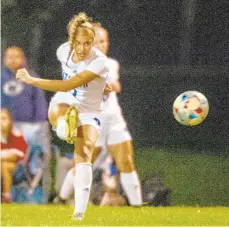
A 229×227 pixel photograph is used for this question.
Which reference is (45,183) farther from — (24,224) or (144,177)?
(24,224)

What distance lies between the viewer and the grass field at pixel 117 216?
30.0 feet

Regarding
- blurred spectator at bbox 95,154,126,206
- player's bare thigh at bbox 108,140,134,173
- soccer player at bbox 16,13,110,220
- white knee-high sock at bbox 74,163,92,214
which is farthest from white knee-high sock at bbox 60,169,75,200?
→ white knee-high sock at bbox 74,163,92,214

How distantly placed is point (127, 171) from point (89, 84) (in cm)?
150

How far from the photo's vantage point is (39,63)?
11.5m

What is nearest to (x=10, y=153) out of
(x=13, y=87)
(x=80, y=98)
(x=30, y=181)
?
(x=30, y=181)

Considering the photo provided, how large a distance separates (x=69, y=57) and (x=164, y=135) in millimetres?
2130

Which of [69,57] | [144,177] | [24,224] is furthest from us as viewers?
[144,177]

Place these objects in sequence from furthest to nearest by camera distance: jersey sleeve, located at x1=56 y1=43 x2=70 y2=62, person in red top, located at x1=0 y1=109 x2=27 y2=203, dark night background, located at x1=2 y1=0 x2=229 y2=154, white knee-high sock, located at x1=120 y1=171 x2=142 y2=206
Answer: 1. dark night background, located at x1=2 y1=0 x2=229 y2=154
2. person in red top, located at x1=0 y1=109 x2=27 y2=203
3. white knee-high sock, located at x1=120 y1=171 x2=142 y2=206
4. jersey sleeve, located at x1=56 y1=43 x2=70 y2=62

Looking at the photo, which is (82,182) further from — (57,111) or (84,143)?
(57,111)

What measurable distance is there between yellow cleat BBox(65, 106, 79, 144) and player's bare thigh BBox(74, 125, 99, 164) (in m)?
0.04

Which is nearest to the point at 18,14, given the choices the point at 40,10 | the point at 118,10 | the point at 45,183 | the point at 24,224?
the point at 40,10

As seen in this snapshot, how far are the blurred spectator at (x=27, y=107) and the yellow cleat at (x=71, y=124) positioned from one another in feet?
6.68

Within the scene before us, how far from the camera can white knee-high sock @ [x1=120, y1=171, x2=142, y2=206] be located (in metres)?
11.0

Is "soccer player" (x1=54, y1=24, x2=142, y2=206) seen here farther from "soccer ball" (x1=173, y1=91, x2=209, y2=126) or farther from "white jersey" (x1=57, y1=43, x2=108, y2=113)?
"soccer ball" (x1=173, y1=91, x2=209, y2=126)
